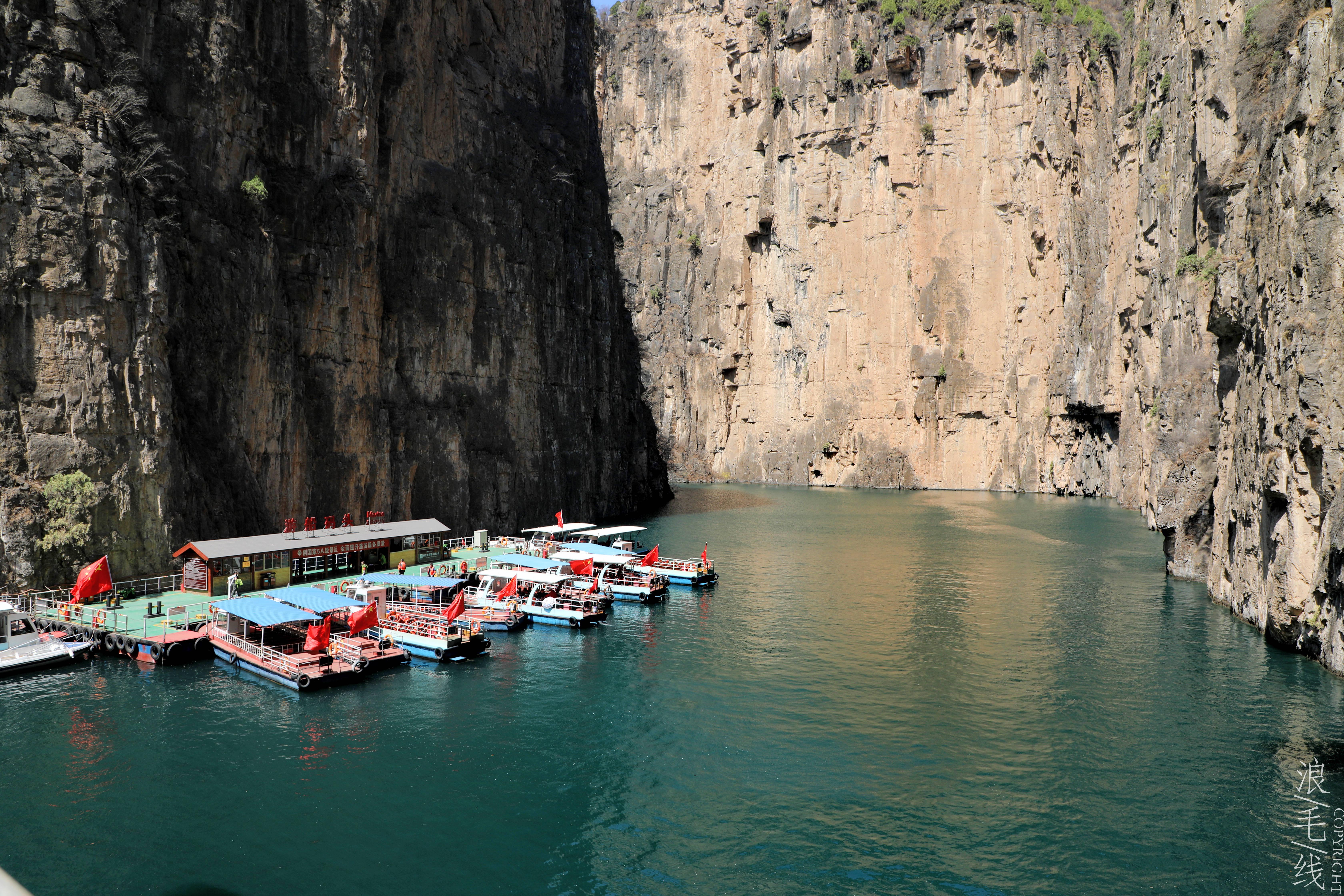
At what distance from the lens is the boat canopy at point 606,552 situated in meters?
55.3

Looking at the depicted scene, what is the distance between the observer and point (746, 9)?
449 ft

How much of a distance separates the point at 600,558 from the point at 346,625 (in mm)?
18961

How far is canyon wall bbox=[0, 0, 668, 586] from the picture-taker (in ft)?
125

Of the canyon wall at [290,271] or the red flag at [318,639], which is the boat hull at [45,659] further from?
the red flag at [318,639]

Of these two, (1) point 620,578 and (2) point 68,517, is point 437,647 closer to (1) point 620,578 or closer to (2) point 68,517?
(2) point 68,517

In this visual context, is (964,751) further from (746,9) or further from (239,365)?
(746,9)

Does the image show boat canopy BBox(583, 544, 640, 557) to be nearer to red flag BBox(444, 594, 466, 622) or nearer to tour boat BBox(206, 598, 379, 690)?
red flag BBox(444, 594, 466, 622)

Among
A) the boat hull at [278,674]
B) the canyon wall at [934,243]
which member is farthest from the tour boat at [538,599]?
the canyon wall at [934,243]

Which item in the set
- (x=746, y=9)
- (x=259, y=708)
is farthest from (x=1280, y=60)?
(x=746, y=9)

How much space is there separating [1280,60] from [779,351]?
99491 mm

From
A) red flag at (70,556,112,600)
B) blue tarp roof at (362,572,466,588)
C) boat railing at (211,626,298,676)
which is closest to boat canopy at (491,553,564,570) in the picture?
blue tarp roof at (362,572,466,588)

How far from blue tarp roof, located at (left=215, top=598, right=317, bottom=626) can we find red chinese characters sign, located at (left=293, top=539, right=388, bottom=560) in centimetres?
724

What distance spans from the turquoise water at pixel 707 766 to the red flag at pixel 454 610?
2.23 m

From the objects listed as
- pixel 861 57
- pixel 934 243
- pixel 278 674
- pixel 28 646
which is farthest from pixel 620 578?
pixel 861 57
